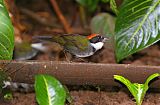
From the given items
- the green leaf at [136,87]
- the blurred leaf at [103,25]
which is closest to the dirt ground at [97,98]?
the green leaf at [136,87]

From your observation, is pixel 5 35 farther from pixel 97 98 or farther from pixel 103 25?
pixel 103 25

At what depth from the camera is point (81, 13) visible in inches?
173

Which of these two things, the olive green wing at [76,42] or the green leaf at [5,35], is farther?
the olive green wing at [76,42]

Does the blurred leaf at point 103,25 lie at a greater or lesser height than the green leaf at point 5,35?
greater

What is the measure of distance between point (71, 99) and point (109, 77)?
292 mm

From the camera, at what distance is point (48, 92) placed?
7.41ft

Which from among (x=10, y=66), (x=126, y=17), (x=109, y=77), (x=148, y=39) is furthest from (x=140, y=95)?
(x=10, y=66)

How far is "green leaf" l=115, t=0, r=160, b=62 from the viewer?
2715mm

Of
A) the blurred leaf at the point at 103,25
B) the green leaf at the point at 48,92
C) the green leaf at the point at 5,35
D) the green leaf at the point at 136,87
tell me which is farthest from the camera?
the blurred leaf at the point at 103,25

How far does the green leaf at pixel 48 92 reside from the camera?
2244 mm

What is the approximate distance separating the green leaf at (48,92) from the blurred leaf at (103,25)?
126cm

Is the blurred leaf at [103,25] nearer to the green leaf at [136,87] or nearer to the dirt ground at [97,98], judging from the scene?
the dirt ground at [97,98]

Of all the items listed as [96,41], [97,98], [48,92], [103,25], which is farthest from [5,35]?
[103,25]

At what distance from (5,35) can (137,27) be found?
35.1 inches
